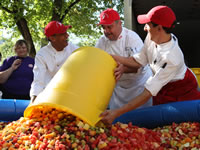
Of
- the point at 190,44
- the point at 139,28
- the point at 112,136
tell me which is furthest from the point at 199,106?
the point at 190,44

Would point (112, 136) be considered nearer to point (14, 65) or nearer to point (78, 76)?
point (78, 76)

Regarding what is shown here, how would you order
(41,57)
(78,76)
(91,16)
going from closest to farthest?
1. (78,76)
2. (41,57)
3. (91,16)

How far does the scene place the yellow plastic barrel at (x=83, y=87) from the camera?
2.02 m

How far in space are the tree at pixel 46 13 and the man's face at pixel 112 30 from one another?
616cm

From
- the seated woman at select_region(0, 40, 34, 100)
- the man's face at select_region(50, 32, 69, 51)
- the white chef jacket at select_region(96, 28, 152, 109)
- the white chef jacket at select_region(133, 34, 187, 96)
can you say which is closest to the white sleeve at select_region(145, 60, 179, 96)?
the white chef jacket at select_region(133, 34, 187, 96)

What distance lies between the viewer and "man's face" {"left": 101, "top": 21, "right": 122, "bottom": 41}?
293 centimetres

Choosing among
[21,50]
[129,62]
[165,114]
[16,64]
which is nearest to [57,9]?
[21,50]

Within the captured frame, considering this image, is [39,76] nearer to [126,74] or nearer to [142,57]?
[126,74]

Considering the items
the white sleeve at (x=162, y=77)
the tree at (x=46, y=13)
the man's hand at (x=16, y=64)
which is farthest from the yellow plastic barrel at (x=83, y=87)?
the tree at (x=46, y=13)

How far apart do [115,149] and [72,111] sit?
0.41 meters

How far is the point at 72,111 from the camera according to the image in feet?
6.49

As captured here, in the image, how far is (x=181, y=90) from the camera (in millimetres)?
2605

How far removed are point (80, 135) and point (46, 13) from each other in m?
8.70

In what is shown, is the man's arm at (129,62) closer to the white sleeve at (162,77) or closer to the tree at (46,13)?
the white sleeve at (162,77)
